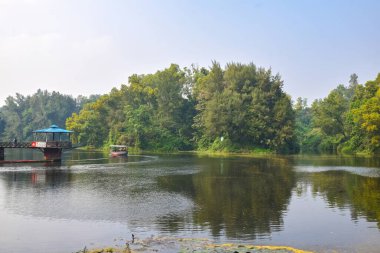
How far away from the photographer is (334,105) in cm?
9481

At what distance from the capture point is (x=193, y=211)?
23.3 m

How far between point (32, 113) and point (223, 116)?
344 feet

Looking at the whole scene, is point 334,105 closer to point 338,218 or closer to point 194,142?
point 194,142

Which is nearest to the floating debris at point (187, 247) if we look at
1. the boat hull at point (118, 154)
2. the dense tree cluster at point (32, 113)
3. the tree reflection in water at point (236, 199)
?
the tree reflection in water at point (236, 199)

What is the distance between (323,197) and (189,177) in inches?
584

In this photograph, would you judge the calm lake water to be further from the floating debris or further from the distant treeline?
the distant treeline

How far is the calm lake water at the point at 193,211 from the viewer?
1752cm

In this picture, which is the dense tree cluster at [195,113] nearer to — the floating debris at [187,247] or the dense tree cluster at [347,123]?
the dense tree cluster at [347,123]

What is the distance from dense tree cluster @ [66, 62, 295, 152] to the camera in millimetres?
88188

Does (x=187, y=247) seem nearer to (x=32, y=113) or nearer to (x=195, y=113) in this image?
(x=195, y=113)

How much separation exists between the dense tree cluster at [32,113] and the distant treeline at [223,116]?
36.8 metres

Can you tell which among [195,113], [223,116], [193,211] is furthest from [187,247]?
[195,113]

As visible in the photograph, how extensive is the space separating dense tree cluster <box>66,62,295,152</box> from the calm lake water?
49281 millimetres

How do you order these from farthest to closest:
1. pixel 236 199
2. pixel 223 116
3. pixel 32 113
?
pixel 32 113, pixel 223 116, pixel 236 199
